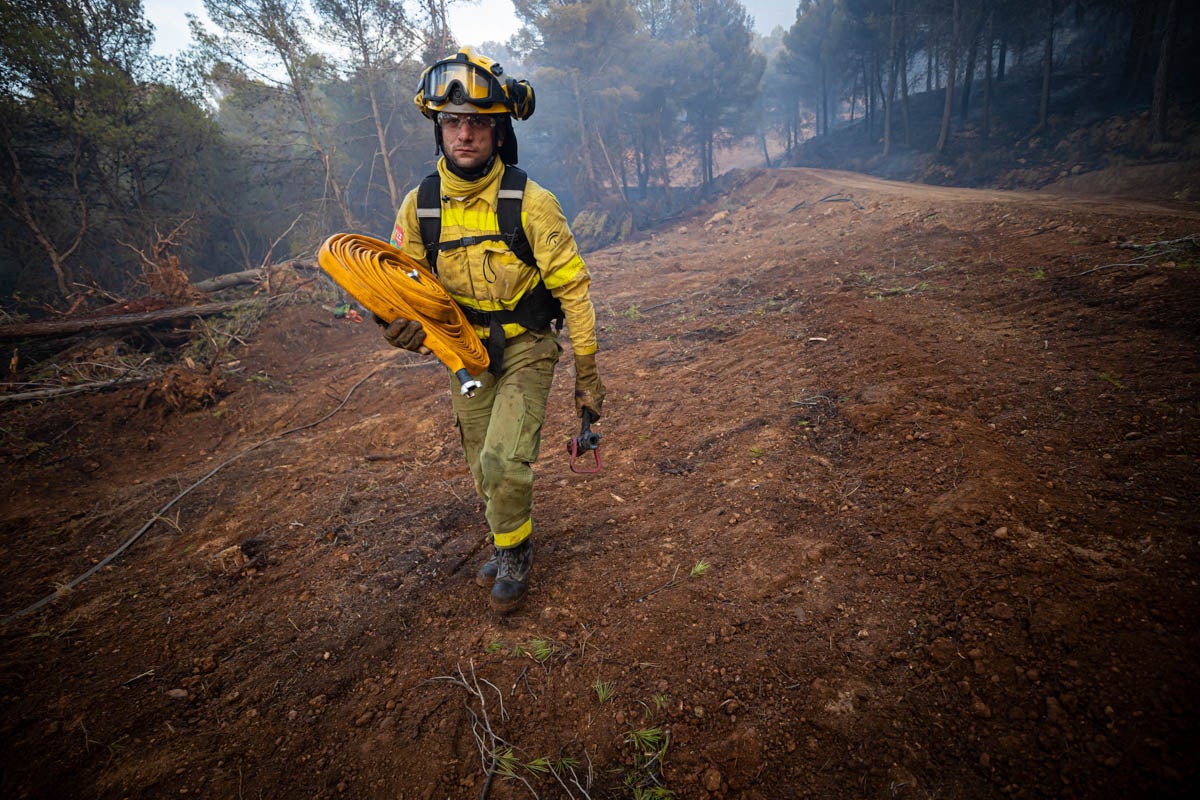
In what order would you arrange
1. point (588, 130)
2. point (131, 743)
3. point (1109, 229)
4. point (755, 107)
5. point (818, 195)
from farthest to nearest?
point (755, 107) < point (588, 130) < point (818, 195) < point (1109, 229) < point (131, 743)

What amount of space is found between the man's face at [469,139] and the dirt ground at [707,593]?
7.16 feet

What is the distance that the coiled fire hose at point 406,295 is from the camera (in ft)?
7.54

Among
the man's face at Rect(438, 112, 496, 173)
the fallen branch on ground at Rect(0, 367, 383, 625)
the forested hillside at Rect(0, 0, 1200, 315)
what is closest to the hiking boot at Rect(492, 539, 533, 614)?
the man's face at Rect(438, 112, 496, 173)

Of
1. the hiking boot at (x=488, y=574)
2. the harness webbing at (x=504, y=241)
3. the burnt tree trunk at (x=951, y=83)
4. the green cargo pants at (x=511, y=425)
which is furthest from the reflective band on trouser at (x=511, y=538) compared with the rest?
the burnt tree trunk at (x=951, y=83)

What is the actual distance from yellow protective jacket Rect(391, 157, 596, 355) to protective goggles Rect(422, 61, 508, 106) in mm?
280

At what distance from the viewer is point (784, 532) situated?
2.68 meters

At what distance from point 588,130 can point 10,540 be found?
93.3 feet

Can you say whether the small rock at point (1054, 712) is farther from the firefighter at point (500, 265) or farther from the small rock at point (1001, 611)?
the firefighter at point (500, 265)

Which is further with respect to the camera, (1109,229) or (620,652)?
(1109,229)

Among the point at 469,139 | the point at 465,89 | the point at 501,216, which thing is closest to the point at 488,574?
the point at 501,216

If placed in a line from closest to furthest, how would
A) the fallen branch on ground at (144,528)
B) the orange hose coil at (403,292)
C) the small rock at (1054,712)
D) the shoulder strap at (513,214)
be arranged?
the small rock at (1054,712) < the orange hose coil at (403,292) < the shoulder strap at (513,214) < the fallen branch on ground at (144,528)

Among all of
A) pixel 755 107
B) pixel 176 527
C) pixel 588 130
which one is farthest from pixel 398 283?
pixel 755 107

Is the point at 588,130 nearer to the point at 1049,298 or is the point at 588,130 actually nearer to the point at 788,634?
the point at 1049,298

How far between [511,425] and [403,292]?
2.73ft
